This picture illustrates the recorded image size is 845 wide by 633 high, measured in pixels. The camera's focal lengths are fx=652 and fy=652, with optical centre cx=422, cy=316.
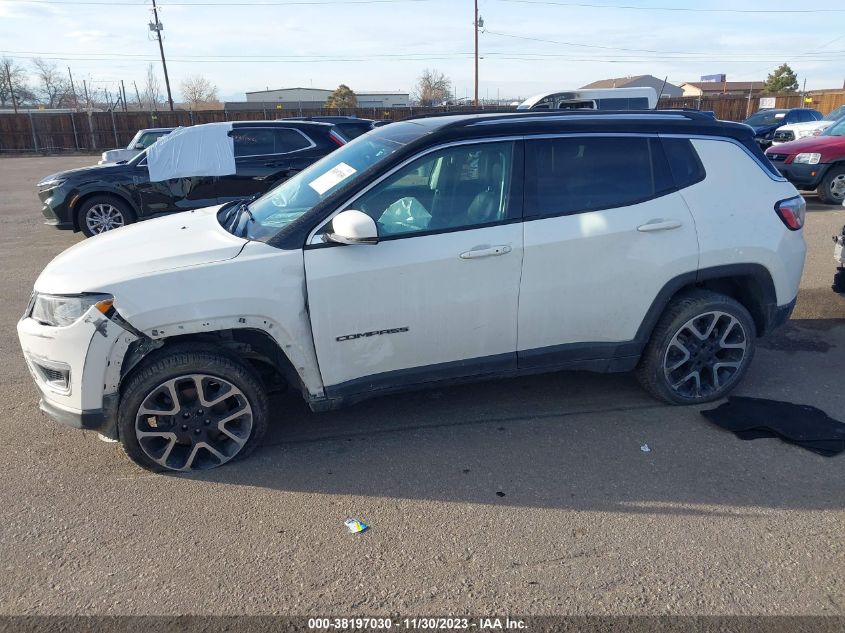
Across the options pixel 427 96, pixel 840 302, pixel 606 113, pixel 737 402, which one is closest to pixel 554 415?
pixel 737 402

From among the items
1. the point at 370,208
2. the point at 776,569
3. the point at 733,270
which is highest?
the point at 370,208

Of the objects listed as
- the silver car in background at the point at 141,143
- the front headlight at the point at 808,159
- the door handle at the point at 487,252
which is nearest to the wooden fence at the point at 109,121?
the silver car in background at the point at 141,143

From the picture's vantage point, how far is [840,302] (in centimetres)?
646

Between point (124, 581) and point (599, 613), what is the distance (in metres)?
2.01

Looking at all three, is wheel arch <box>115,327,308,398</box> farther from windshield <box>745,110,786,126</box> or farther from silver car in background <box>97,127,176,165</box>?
windshield <box>745,110,786,126</box>

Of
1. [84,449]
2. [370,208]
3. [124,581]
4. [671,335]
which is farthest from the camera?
[671,335]

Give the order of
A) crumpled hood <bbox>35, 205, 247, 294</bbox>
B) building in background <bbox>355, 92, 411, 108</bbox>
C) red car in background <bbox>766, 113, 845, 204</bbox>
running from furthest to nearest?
building in background <bbox>355, 92, 411, 108</bbox>, red car in background <bbox>766, 113, 845, 204</bbox>, crumpled hood <bbox>35, 205, 247, 294</bbox>

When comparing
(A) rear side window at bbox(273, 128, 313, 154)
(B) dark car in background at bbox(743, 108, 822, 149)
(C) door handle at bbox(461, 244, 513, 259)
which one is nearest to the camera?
(C) door handle at bbox(461, 244, 513, 259)

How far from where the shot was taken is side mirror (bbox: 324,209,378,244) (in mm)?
3367

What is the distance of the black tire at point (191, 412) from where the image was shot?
Answer: 11.3 ft

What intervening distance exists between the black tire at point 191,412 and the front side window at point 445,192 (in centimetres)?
115

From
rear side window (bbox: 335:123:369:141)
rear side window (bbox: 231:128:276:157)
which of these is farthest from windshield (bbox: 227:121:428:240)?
rear side window (bbox: 335:123:369:141)

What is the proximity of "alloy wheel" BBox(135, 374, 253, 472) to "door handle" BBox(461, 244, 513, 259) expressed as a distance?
1.48m

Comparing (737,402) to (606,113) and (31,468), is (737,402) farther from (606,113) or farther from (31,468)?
(31,468)
